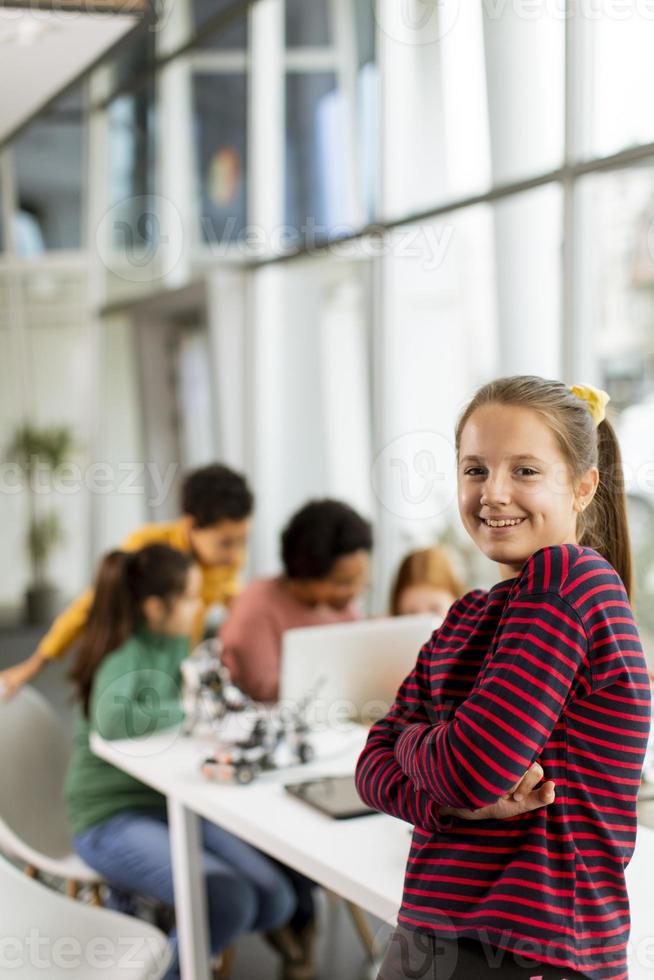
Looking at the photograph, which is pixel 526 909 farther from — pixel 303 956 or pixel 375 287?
pixel 375 287

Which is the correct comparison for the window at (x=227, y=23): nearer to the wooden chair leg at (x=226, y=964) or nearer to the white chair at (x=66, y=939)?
the wooden chair leg at (x=226, y=964)

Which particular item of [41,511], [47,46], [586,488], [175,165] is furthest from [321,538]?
[41,511]

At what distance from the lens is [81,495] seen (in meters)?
8.60

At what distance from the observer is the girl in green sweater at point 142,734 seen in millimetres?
2695

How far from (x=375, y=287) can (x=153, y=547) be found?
7.58ft

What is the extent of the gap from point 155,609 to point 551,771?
1.76 metres

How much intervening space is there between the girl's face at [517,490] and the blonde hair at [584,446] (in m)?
0.02

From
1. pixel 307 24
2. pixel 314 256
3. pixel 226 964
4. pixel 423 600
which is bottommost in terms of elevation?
pixel 226 964

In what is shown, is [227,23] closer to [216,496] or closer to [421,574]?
[216,496]

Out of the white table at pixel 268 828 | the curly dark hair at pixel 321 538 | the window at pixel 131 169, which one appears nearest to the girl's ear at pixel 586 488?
the white table at pixel 268 828

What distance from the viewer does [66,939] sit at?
2.22 m

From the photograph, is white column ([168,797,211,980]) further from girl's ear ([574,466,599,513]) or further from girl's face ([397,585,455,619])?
girl's ear ([574,466,599,513])

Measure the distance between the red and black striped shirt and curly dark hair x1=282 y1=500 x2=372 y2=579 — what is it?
1951mm

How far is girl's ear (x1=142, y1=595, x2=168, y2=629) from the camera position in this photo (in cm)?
289
